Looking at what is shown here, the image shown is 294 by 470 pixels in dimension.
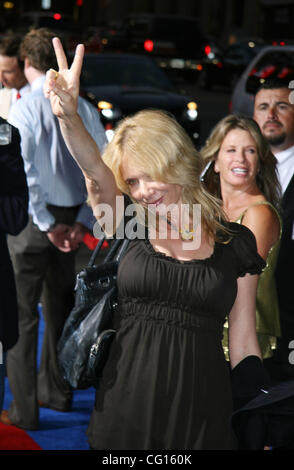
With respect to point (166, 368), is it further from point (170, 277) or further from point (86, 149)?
point (86, 149)

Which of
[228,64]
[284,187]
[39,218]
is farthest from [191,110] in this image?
[228,64]

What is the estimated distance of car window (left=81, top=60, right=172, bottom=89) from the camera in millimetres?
14336

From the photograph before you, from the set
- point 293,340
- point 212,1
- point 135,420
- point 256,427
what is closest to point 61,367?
point 135,420

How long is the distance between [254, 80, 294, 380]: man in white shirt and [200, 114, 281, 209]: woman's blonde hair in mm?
501

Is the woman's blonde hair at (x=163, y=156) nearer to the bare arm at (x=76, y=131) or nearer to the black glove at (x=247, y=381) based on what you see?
the bare arm at (x=76, y=131)

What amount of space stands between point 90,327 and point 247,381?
23.3 inches

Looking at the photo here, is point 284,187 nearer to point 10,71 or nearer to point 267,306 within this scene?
point 267,306

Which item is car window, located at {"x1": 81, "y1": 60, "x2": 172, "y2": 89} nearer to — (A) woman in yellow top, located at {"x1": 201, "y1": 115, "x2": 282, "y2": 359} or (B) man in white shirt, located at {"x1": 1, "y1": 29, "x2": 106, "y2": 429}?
(B) man in white shirt, located at {"x1": 1, "y1": 29, "x2": 106, "y2": 429}

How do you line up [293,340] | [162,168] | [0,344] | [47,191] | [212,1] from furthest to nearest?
1. [212,1]
2. [47,191]
3. [293,340]
4. [0,344]
5. [162,168]

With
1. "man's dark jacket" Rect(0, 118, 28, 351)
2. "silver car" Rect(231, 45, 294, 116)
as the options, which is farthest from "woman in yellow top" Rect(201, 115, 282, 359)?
"silver car" Rect(231, 45, 294, 116)

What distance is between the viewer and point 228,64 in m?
30.1

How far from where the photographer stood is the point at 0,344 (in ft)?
11.6

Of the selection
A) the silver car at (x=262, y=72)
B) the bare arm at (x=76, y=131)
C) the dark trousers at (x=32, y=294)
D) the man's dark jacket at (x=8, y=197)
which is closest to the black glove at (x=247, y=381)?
the bare arm at (x=76, y=131)

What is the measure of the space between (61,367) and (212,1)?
1922 inches
